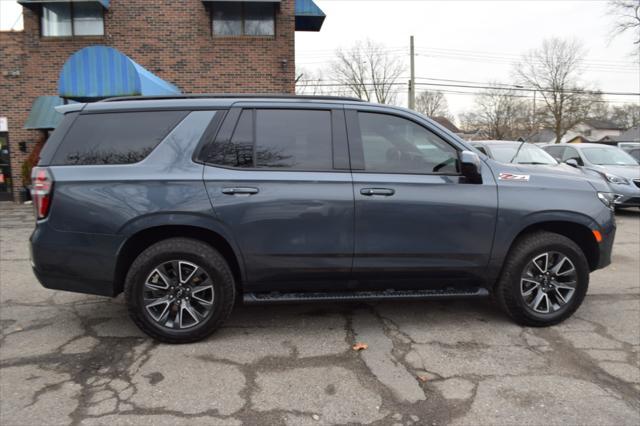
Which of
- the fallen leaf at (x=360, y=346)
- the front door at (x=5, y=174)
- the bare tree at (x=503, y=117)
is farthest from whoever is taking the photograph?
the bare tree at (x=503, y=117)

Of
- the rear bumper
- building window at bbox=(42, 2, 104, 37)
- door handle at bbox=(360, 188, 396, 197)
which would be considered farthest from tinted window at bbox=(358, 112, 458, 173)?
building window at bbox=(42, 2, 104, 37)

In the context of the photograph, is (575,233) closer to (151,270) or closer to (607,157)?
(151,270)

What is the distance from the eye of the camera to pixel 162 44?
44.9 feet

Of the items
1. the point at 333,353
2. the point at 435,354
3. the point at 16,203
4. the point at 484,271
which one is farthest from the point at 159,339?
the point at 16,203

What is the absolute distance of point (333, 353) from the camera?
11.5ft

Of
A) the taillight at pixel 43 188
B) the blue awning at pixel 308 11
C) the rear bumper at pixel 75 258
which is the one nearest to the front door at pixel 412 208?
the rear bumper at pixel 75 258

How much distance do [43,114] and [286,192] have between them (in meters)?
12.6

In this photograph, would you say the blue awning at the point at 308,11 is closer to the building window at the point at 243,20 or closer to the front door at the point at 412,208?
the building window at the point at 243,20

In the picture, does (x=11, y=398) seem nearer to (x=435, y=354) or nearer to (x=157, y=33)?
(x=435, y=354)

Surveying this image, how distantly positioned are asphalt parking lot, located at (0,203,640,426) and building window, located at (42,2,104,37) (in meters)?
11.7

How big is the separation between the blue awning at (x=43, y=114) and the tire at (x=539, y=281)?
1291 cm

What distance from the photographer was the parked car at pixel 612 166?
33.8 ft

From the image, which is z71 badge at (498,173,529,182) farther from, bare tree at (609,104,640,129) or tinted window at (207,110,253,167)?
bare tree at (609,104,640,129)

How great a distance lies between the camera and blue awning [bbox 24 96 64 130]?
12891mm
